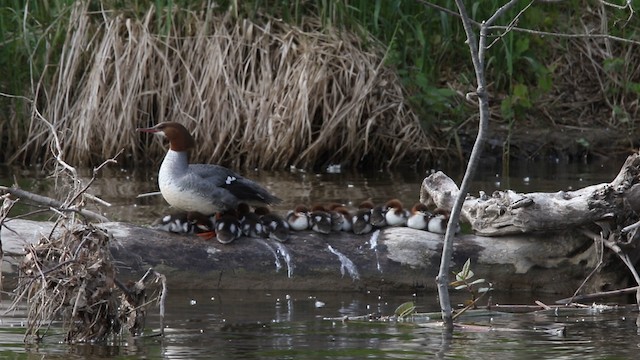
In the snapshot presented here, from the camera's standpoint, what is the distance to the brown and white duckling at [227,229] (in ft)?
23.6

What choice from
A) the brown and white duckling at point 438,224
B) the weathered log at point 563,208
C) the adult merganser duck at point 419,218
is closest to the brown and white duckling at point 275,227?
the adult merganser duck at point 419,218

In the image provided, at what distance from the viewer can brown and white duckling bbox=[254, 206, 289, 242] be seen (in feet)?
23.8

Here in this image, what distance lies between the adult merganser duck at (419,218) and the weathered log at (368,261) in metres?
0.07

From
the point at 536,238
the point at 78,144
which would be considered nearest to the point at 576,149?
the point at 78,144

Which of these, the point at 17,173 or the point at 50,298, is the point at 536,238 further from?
the point at 17,173

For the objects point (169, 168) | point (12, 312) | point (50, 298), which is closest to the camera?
point (50, 298)

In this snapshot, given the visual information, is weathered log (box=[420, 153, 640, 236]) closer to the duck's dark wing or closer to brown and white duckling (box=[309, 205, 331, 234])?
brown and white duckling (box=[309, 205, 331, 234])

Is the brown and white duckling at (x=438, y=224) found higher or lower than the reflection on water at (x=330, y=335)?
higher

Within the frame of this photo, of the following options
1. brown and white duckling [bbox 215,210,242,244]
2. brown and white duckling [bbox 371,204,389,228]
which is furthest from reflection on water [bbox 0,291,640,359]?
brown and white duckling [bbox 371,204,389,228]

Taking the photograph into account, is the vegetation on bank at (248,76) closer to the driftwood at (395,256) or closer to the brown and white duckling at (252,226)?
the brown and white duckling at (252,226)

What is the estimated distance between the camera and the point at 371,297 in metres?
7.14

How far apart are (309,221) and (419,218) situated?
2.12 feet

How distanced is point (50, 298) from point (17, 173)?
7.01 meters

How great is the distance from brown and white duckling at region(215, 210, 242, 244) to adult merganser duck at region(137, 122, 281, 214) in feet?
1.41
